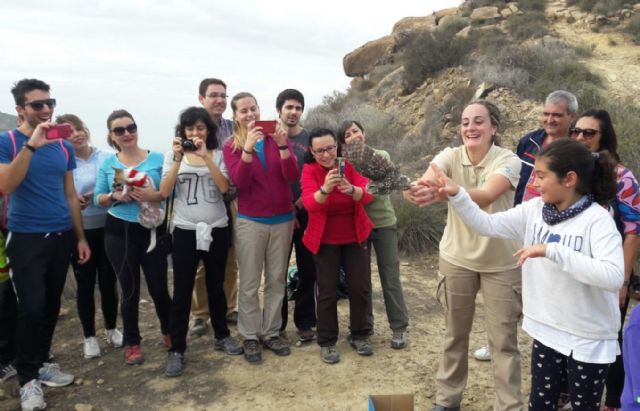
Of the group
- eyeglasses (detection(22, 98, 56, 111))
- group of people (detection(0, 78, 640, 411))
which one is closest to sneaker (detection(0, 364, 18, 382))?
group of people (detection(0, 78, 640, 411))

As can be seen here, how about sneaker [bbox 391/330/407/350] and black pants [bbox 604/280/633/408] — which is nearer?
black pants [bbox 604/280/633/408]

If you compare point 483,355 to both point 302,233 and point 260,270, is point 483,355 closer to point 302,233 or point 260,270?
point 302,233

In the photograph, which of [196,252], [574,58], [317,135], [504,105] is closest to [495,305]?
[317,135]

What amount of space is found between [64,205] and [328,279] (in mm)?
2002

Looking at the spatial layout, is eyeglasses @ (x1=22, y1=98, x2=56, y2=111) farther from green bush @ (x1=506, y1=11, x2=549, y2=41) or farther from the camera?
green bush @ (x1=506, y1=11, x2=549, y2=41)

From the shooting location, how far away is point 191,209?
3.73 meters

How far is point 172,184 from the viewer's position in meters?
3.67

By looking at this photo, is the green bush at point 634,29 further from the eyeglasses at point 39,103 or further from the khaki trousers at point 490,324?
the eyeglasses at point 39,103

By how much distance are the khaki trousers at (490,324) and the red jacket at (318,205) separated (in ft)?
2.84

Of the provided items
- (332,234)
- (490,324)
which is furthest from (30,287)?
(490,324)

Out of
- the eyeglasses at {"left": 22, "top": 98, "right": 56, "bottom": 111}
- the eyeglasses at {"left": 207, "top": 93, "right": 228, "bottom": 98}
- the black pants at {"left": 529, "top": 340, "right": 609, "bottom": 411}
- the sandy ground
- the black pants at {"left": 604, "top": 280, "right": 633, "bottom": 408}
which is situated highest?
the eyeglasses at {"left": 207, "top": 93, "right": 228, "bottom": 98}

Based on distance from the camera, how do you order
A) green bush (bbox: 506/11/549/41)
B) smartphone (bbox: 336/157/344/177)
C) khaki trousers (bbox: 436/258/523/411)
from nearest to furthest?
khaki trousers (bbox: 436/258/523/411) < smartphone (bbox: 336/157/344/177) < green bush (bbox: 506/11/549/41)

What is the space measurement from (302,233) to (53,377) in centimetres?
220

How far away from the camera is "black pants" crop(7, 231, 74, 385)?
3.23 metres
